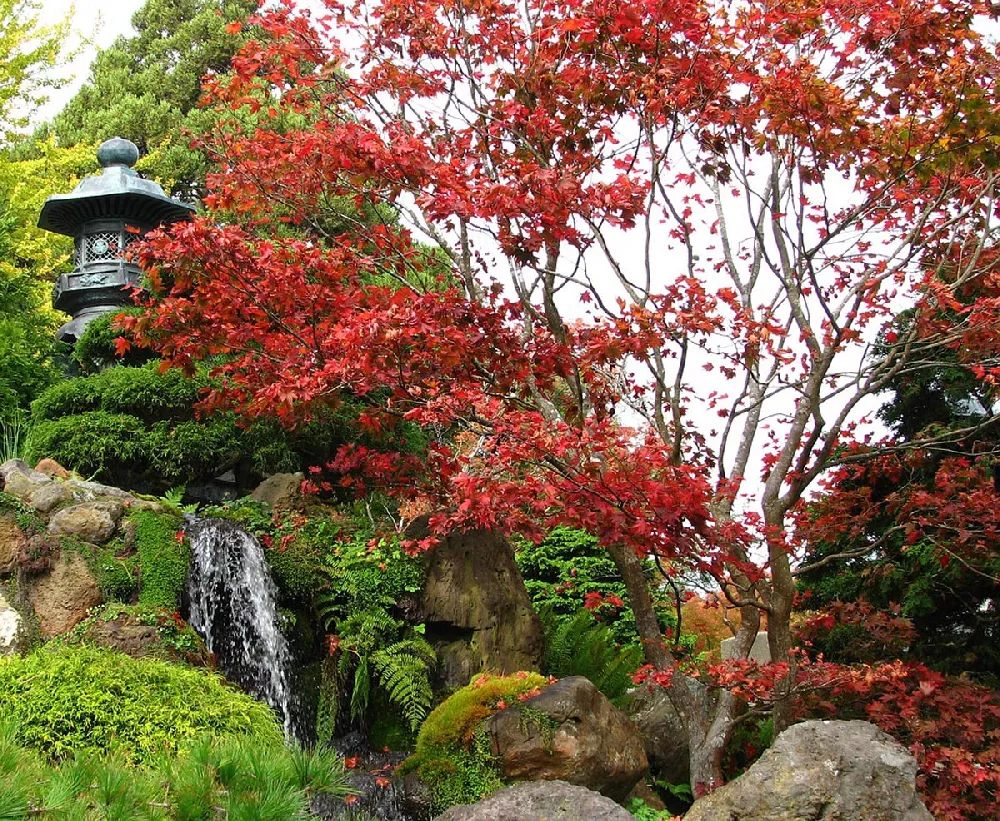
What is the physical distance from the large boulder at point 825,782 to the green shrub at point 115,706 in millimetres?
2254

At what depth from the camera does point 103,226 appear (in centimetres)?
1005

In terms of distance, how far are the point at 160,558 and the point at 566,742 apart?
2.90 metres

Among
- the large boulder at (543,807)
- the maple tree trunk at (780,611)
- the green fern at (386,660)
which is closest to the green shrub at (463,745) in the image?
the green fern at (386,660)

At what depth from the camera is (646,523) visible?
16.8 feet

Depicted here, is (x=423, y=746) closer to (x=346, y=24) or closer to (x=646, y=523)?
(x=646, y=523)

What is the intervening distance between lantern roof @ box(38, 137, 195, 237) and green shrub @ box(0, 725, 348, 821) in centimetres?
766

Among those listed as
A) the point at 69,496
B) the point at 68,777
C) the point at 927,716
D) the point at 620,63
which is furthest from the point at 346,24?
the point at 927,716

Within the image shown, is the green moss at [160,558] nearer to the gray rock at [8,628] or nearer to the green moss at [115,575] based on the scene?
the green moss at [115,575]

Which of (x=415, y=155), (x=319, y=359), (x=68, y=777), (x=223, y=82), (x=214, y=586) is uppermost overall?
(x=223, y=82)

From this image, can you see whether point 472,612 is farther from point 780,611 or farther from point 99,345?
point 99,345

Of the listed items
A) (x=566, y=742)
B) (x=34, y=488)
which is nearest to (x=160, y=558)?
(x=34, y=488)

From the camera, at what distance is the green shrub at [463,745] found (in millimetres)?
5684

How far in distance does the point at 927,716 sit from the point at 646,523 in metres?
2.78

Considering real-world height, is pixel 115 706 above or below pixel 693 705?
above
